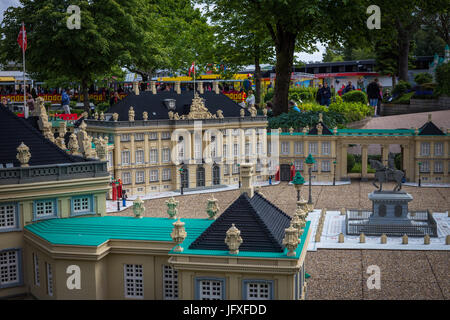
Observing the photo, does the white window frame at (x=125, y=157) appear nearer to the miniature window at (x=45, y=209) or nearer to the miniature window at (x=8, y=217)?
the miniature window at (x=45, y=209)

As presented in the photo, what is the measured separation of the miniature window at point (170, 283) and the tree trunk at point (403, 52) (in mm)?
90921

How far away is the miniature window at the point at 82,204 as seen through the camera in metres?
38.6

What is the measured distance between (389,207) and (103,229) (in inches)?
1129

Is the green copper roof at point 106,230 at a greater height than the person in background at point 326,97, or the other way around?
the person in background at point 326,97

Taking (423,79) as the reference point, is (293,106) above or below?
below

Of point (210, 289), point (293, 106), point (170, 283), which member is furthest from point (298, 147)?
point (210, 289)

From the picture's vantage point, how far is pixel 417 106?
10856 cm

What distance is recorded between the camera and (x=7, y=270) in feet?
120

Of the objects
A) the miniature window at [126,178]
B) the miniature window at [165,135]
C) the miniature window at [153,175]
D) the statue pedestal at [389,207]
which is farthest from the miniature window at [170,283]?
the miniature window at [165,135]

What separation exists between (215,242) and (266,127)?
5221 cm

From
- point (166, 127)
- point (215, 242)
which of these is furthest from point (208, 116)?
point (215, 242)

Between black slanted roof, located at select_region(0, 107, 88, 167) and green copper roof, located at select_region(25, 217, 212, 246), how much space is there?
381cm

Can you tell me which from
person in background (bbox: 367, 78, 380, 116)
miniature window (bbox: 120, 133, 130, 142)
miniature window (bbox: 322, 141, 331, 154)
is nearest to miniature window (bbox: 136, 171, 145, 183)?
miniature window (bbox: 120, 133, 130, 142)

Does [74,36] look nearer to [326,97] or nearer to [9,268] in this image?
[326,97]
